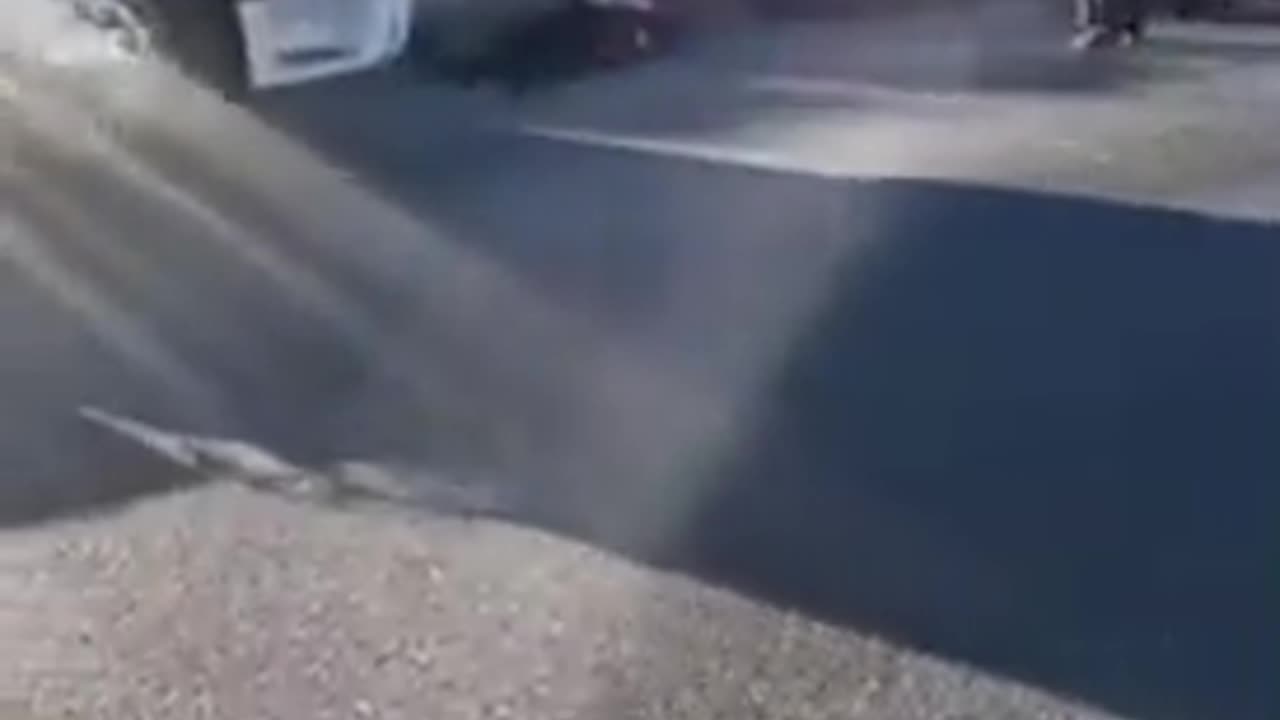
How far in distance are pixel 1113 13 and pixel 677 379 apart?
3.30 meters

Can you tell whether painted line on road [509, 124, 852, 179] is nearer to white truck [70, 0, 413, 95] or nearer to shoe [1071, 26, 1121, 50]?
white truck [70, 0, 413, 95]

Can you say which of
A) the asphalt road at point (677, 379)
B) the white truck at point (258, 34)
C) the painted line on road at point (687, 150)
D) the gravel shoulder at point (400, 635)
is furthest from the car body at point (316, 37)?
the gravel shoulder at point (400, 635)

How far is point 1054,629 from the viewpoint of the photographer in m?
4.97

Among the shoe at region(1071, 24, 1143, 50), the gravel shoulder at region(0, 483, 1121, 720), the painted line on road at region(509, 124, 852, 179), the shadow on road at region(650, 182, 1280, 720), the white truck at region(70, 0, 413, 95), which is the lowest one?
the painted line on road at region(509, 124, 852, 179)

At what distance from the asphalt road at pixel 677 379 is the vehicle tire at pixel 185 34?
117mm

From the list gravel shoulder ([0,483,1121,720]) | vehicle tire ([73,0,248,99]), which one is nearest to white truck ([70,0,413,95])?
vehicle tire ([73,0,248,99])

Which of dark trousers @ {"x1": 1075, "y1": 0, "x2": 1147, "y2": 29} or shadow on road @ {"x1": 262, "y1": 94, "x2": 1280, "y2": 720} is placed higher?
shadow on road @ {"x1": 262, "y1": 94, "x2": 1280, "y2": 720}

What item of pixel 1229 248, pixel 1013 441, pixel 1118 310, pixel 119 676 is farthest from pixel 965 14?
pixel 119 676

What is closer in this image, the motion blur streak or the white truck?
the motion blur streak

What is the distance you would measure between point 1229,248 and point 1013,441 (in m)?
1.84

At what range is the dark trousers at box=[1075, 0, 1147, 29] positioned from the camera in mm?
9438

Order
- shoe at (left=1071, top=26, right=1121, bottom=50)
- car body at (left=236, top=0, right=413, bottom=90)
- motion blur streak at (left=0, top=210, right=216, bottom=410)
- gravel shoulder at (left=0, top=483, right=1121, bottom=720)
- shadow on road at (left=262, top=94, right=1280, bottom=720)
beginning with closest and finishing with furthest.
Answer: gravel shoulder at (left=0, top=483, right=1121, bottom=720)
shadow on road at (left=262, top=94, right=1280, bottom=720)
motion blur streak at (left=0, top=210, right=216, bottom=410)
shoe at (left=1071, top=26, right=1121, bottom=50)
car body at (left=236, top=0, right=413, bottom=90)

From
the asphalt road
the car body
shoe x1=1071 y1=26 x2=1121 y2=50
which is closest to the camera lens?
the asphalt road

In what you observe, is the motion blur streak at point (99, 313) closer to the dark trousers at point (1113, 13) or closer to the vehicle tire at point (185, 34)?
the vehicle tire at point (185, 34)
